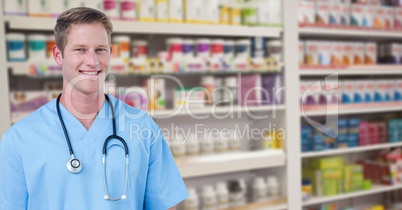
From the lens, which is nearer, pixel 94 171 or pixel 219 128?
pixel 94 171

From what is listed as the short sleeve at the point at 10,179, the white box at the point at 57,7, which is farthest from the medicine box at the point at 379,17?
the short sleeve at the point at 10,179

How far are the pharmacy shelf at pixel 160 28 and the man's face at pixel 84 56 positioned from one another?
1235mm

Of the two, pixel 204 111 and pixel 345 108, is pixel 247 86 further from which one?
pixel 345 108

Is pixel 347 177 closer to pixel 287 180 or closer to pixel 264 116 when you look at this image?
pixel 287 180

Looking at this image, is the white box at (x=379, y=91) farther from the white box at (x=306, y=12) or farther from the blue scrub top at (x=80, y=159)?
the blue scrub top at (x=80, y=159)

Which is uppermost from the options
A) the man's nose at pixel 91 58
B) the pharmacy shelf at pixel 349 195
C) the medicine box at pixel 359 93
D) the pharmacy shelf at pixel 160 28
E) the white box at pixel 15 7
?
the white box at pixel 15 7

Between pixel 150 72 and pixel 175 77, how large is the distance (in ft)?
1.18

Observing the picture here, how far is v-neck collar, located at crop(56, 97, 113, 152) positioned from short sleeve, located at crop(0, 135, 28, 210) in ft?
0.67

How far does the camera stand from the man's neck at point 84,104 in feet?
5.03

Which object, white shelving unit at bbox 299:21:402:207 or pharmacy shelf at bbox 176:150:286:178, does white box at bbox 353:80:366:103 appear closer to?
white shelving unit at bbox 299:21:402:207

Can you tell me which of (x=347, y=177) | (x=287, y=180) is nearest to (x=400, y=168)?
(x=347, y=177)

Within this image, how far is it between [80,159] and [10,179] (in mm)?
241

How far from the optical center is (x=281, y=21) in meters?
3.38

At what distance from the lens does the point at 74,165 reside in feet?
4.82
